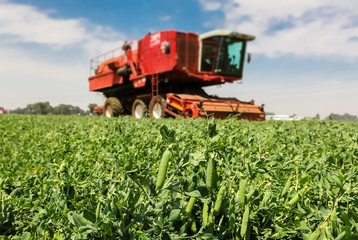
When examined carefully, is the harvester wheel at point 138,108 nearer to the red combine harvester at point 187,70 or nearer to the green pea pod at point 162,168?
the red combine harvester at point 187,70

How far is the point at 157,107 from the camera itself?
15.1m

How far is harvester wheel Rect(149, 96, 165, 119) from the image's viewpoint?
14301 millimetres

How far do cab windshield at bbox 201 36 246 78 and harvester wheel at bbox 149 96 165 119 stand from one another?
2.44 metres

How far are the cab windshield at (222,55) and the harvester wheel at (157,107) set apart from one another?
2.44 meters

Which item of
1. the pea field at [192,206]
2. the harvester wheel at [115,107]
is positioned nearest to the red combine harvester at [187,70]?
the harvester wheel at [115,107]

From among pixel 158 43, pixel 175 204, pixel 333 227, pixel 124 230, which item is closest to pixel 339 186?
pixel 333 227

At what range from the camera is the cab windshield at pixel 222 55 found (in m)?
14.8

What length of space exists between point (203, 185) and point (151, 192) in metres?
0.21

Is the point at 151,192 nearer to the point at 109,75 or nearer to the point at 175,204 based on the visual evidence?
the point at 175,204

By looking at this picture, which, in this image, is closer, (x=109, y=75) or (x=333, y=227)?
(x=333, y=227)

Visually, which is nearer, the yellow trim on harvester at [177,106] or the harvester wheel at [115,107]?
the yellow trim on harvester at [177,106]

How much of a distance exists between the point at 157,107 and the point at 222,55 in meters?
3.68

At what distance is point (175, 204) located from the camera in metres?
1.34

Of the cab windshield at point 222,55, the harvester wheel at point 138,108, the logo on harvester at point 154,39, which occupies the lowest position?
the harvester wheel at point 138,108
